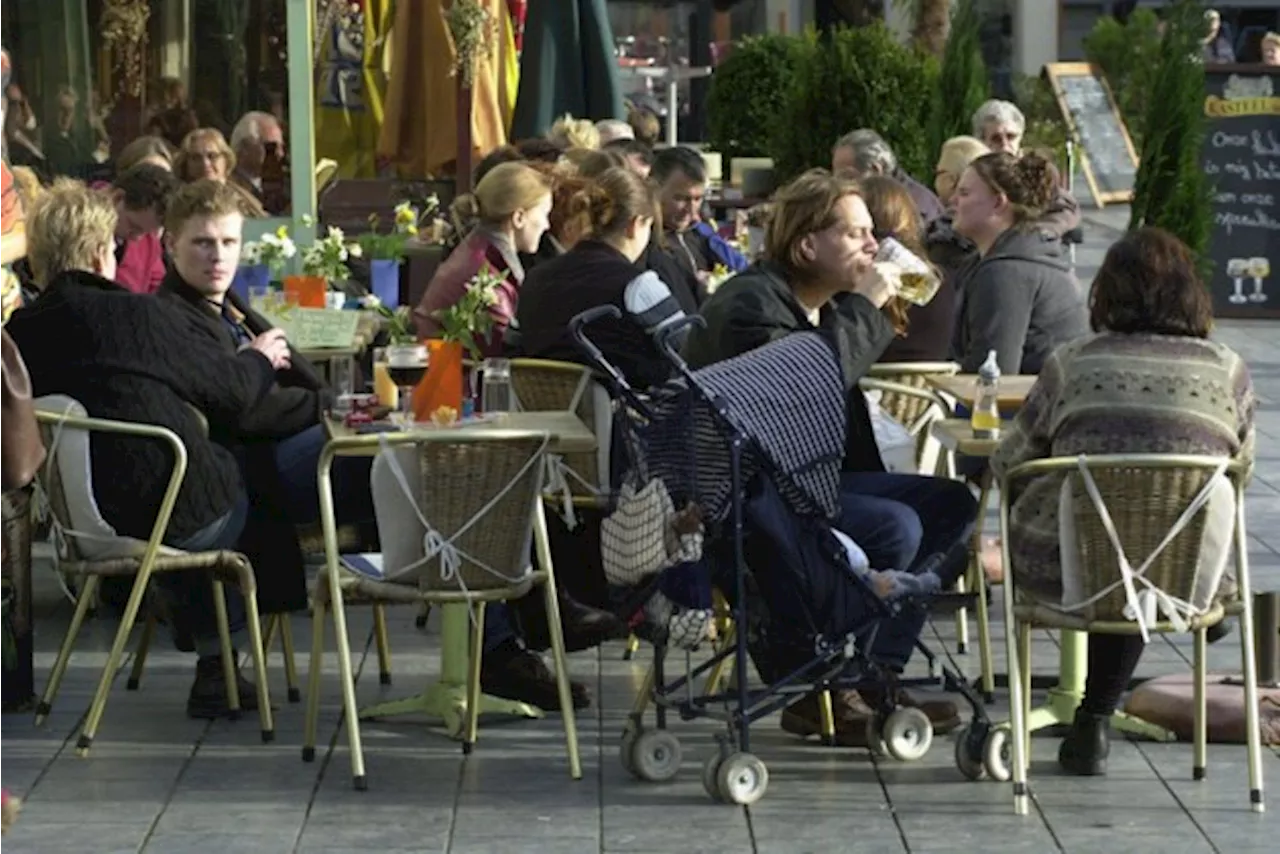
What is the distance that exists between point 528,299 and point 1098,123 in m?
19.8

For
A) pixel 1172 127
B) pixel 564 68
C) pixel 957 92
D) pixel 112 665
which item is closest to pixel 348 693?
pixel 112 665

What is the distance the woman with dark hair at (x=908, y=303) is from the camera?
322 inches

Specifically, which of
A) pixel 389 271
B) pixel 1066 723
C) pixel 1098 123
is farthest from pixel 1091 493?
pixel 1098 123

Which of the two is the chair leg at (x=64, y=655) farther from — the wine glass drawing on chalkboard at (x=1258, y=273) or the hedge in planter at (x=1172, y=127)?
the wine glass drawing on chalkboard at (x=1258, y=273)

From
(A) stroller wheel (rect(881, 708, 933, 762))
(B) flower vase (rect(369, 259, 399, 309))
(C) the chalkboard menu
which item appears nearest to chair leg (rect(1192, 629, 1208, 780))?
(A) stroller wheel (rect(881, 708, 933, 762))

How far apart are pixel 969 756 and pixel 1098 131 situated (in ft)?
69.3

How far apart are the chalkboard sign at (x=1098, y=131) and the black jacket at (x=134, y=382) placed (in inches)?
782

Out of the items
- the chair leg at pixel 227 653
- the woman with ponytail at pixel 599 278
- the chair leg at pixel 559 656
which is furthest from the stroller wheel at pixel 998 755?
the chair leg at pixel 227 653

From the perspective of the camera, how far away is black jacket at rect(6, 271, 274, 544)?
7.05 m

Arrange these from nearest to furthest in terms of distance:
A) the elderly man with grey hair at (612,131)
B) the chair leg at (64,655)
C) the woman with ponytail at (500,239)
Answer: the chair leg at (64,655) < the woman with ponytail at (500,239) < the elderly man with grey hair at (612,131)

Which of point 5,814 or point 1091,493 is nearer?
point 5,814

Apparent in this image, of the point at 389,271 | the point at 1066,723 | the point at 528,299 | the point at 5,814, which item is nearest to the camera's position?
the point at 5,814

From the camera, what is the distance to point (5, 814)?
5055 millimetres

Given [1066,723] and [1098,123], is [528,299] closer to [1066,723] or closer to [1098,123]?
[1066,723]
